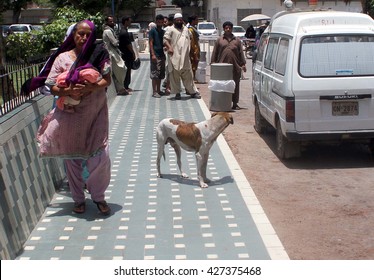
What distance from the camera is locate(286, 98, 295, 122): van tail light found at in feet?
26.6

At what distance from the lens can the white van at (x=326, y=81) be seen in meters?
8.11

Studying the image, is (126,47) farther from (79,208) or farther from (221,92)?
(79,208)

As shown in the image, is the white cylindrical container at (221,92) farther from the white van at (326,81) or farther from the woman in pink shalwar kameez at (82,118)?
the woman in pink shalwar kameez at (82,118)

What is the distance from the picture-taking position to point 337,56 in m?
8.29

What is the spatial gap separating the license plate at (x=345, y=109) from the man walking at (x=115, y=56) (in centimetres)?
727

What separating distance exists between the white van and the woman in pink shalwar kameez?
317cm

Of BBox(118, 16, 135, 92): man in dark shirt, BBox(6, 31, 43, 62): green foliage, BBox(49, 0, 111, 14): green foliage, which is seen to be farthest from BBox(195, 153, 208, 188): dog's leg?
BBox(49, 0, 111, 14): green foliage

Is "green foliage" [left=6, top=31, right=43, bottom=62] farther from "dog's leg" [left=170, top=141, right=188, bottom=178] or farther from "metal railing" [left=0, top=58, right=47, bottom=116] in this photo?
"metal railing" [left=0, top=58, right=47, bottom=116]

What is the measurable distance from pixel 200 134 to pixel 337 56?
247 centimetres

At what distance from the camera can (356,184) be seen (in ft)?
24.8

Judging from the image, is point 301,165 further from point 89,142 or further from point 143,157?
point 89,142

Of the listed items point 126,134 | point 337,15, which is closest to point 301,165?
point 337,15

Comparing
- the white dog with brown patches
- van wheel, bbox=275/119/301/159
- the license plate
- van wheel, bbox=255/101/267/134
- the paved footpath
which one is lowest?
van wheel, bbox=255/101/267/134

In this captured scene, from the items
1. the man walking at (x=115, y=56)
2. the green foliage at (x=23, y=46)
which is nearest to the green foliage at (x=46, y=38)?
the green foliage at (x=23, y=46)
